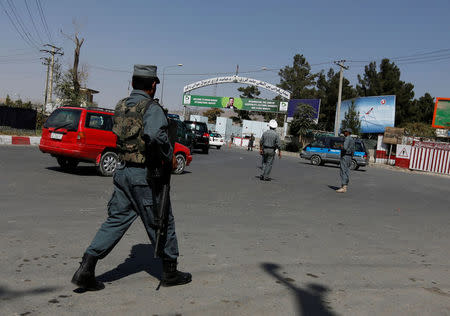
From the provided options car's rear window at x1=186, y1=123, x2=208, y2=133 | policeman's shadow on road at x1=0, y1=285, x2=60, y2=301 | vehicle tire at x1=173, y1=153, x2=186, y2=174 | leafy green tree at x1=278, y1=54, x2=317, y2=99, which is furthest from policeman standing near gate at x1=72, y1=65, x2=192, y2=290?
leafy green tree at x1=278, y1=54, x2=317, y2=99

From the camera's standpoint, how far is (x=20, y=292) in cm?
336

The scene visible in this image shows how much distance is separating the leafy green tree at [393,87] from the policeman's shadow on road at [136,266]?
5713 centimetres

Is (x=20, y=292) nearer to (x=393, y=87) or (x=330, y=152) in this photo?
(x=330, y=152)

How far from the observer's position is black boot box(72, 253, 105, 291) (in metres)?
3.38

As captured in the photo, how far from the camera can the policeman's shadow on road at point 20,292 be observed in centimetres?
326

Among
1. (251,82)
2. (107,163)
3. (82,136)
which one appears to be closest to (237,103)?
(251,82)

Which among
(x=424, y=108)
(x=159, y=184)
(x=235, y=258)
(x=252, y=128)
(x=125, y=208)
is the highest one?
(x=424, y=108)

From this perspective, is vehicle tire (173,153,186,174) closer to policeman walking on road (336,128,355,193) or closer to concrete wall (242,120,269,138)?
policeman walking on road (336,128,355,193)

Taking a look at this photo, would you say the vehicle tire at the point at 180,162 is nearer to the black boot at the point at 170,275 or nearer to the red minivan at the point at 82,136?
the red minivan at the point at 82,136

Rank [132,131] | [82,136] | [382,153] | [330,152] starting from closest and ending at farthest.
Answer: [132,131]
[82,136]
[330,152]
[382,153]

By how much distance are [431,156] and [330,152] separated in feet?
27.9

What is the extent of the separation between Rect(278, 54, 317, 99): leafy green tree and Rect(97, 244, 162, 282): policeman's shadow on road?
7637cm

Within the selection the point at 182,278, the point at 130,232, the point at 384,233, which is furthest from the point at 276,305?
the point at 384,233

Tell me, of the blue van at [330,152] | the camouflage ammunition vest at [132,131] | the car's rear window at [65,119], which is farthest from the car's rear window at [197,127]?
the camouflage ammunition vest at [132,131]
